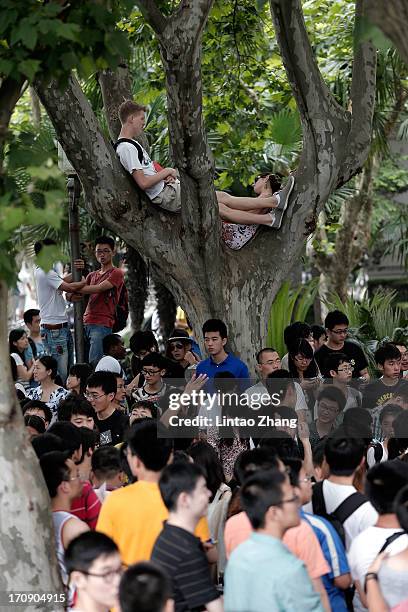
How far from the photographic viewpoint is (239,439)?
324 inches

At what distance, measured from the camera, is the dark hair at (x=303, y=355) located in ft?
32.7

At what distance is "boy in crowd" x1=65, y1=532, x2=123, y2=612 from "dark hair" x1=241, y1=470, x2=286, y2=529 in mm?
652

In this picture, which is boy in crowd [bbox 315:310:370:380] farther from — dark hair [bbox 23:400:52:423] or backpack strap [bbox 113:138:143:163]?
dark hair [bbox 23:400:52:423]

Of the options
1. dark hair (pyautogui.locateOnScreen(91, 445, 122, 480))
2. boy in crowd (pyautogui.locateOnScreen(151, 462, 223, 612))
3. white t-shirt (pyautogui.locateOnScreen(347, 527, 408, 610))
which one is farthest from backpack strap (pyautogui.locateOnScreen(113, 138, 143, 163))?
white t-shirt (pyautogui.locateOnScreen(347, 527, 408, 610))

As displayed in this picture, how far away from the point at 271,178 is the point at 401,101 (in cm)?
817

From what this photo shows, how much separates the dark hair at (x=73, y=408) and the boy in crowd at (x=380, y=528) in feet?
9.91

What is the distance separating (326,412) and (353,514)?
2.62 m

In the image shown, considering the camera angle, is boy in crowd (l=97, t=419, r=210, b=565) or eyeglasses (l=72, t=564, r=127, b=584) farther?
boy in crowd (l=97, t=419, r=210, b=565)

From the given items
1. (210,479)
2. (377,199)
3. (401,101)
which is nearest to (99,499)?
(210,479)

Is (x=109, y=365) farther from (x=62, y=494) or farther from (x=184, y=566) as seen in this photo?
(x=184, y=566)

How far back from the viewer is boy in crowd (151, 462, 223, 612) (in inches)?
203

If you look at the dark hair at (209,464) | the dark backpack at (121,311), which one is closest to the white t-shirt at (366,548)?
the dark hair at (209,464)

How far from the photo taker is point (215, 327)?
9.34 m

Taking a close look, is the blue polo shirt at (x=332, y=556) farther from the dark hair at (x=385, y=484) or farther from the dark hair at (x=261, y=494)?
the dark hair at (x=261, y=494)
